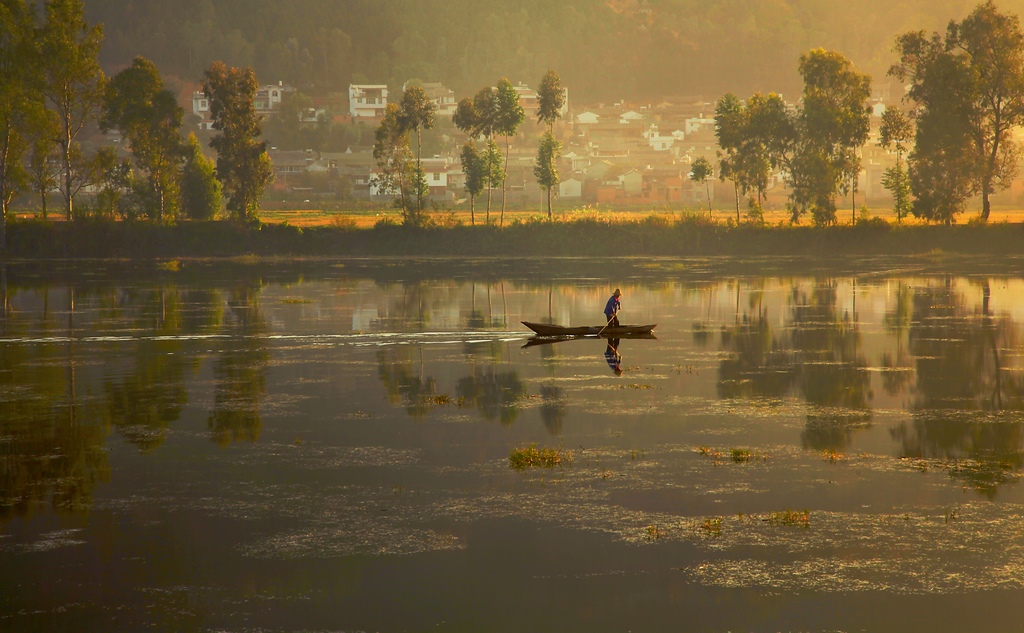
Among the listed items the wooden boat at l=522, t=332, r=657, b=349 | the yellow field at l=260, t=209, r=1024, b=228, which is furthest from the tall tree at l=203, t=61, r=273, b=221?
the wooden boat at l=522, t=332, r=657, b=349

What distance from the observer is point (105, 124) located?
92.2 m

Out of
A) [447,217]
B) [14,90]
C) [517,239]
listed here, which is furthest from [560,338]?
[447,217]

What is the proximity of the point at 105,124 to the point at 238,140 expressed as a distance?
451 inches

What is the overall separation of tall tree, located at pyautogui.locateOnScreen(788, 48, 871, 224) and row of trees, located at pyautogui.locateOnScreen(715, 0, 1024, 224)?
0.30ft

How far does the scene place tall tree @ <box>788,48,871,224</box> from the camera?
94188 millimetres

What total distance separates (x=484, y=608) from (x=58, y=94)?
88348mm

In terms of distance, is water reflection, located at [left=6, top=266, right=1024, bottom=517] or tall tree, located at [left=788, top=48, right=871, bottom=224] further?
tall tree, located at [left=788, top=48, right=871, bottom=224]

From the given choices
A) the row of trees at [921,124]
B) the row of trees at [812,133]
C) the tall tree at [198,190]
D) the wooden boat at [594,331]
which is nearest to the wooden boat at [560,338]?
the wooden boat at [594,331]

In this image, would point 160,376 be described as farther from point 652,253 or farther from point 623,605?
point 652,253

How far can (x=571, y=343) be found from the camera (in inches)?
1473

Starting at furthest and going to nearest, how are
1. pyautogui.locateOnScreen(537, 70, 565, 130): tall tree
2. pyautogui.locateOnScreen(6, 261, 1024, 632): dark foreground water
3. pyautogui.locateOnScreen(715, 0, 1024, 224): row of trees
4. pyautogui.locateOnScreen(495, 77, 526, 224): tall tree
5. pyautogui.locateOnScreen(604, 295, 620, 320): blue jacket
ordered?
pyautogui.locateOnScreen(537, 70, 565, 130): tall tree
pyautogui.locateOnScreen(495, 77, 526, 224): tall tree
pyautogui.locateOnScreen(715, 0, 1024, 224): row of trees
pyautogui.locateOnScreen(604, 295, 620, 320): blue jacket
pyautogui.locateOnScreen(6, 261, 1024, 632): dark foreground water

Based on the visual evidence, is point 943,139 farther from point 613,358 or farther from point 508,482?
point 508,482

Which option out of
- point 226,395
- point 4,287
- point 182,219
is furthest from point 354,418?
point 182,219

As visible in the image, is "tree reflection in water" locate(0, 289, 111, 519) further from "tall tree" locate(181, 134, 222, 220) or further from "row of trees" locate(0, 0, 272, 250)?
"tall tree" locate(181, 134, 222, 220)
